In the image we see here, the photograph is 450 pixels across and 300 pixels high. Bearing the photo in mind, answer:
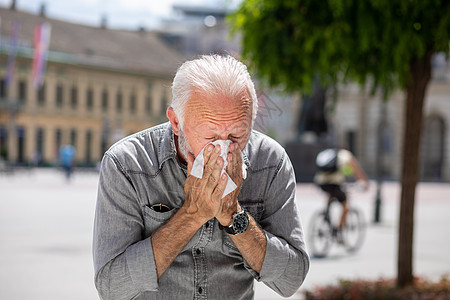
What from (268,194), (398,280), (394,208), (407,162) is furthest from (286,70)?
(394,208)

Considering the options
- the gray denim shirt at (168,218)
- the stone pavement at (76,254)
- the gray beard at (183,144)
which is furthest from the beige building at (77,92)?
the gray beard at (183,144)

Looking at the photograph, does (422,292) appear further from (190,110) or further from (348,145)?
(348,145)

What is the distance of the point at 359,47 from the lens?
623 centimetres

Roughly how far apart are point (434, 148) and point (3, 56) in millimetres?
34150

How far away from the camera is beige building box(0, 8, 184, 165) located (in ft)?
214

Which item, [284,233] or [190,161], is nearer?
[190,161]

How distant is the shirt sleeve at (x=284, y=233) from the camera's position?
7.81 feet

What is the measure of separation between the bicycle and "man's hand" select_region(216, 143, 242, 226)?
9797 mm

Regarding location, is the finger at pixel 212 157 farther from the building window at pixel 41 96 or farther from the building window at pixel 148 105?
the building window at pixel 148 105

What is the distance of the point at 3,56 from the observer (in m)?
63.9

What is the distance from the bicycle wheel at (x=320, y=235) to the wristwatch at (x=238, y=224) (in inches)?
390

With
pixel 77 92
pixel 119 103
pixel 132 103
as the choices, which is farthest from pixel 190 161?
pixel 132 103

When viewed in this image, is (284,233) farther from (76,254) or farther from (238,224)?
(76,254)

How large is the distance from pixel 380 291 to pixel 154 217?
4194 millimetres
